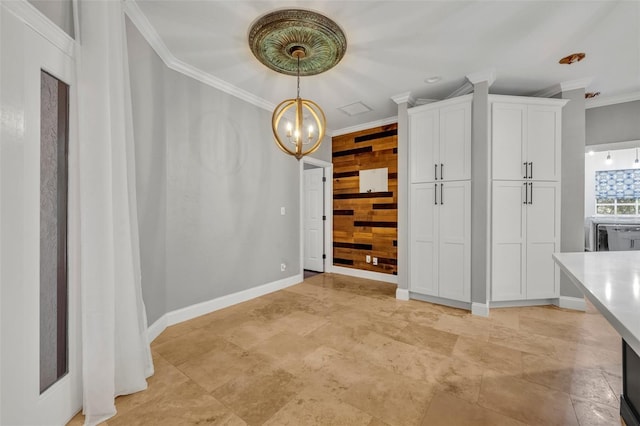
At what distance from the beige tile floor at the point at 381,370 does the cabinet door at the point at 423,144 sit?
1.75m

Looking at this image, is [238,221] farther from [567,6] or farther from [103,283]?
[567,6]

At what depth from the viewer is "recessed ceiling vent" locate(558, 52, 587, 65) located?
262 cm

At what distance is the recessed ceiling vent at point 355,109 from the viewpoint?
3.85 meters

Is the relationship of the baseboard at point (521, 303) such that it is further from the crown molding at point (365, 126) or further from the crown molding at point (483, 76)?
the crown molding at point (365, 126)

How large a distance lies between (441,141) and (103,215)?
3.48m

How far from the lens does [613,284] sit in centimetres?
98

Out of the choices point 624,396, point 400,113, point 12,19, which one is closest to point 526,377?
point 624,396

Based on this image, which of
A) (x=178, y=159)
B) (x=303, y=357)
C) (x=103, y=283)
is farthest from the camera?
(x=178, y=159)

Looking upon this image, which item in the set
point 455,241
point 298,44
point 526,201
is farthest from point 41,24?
point 526,201

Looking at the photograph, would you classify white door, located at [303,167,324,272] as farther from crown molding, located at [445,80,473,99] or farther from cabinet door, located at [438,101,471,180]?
crown molding, located at [445,80,473,99]

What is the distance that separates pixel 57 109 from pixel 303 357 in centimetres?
232

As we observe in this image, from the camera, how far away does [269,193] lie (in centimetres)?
382

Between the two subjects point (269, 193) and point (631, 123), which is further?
point (269, 193)

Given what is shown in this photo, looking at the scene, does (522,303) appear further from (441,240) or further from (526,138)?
(526,138)
